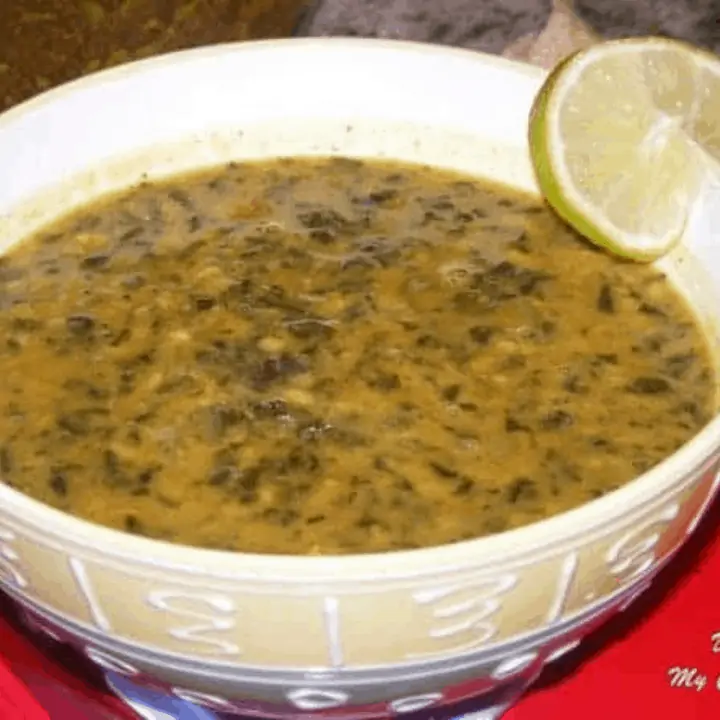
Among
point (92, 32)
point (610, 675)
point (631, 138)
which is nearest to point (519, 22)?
point (631, 138)

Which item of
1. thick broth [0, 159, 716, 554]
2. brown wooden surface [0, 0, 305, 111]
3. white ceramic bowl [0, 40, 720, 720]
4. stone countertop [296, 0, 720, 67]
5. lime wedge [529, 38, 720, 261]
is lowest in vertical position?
white ceramic bowl [0, 40, 720, 720]

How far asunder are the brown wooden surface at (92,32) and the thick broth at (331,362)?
158 mm

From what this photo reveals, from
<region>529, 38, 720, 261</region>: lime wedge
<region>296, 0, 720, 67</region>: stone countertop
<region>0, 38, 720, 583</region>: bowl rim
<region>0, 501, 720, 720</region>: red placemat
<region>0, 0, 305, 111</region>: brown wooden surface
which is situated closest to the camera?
<region>0, 38, 720, 583</region>: bowl rim

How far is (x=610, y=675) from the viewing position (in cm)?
92

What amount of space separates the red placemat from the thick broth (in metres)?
0.11

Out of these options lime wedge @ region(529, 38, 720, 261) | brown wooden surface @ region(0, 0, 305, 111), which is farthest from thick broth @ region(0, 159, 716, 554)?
brown wooden surface @ region(0, 0, 305, 111)

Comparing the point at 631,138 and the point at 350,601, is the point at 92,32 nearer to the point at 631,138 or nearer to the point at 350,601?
the point at 631,138

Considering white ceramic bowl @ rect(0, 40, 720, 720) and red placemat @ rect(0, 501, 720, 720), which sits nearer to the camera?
white ceramic bowl @ rect(0, 40, 720, 720)

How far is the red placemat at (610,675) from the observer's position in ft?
2.96

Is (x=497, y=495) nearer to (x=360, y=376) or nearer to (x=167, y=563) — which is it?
(x=360, y=376)

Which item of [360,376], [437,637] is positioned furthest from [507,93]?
[437,637]

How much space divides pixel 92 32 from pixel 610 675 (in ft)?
2.65

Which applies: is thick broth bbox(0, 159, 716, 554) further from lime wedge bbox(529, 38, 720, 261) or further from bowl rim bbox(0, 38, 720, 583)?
bowl rim bbox(0, 38, 720, 583)

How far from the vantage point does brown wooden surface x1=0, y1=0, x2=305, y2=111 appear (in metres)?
1.28
